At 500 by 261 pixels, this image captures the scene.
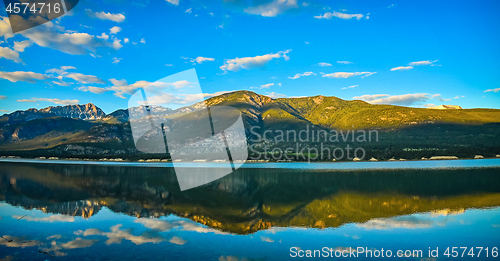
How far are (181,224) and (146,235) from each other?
331cm

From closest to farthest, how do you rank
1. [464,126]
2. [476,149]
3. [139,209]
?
[139,209] → [476,149] → [464,126]

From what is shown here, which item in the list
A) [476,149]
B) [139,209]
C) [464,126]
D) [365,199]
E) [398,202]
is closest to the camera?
[139,209]

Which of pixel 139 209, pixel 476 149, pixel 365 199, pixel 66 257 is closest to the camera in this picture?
pixel 66 257

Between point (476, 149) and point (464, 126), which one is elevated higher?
point (464, 126)

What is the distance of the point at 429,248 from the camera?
15.8 m

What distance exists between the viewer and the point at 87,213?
25.2 metres

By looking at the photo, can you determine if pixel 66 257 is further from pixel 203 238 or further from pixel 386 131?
pixel 386 131

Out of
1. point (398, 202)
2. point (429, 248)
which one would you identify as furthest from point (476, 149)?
point (429, 248)

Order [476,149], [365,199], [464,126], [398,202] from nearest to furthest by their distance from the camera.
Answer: [398,202] → [365,199] → [476,149] → [464,126]

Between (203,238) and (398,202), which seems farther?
(398,202)

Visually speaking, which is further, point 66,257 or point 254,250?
point 254,250

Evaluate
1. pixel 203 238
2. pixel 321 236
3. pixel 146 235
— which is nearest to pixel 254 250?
pixel 203 238

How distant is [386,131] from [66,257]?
20186cm

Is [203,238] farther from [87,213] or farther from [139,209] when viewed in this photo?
[87,213]
